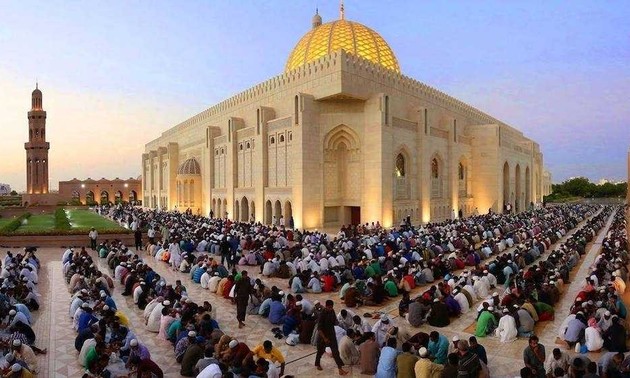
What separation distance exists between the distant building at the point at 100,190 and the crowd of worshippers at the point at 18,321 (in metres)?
52.7

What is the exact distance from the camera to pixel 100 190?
2392 inches

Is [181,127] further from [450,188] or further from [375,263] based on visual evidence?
[375,263]

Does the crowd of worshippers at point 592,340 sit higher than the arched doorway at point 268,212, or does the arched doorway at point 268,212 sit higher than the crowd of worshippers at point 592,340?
the arched doorway at point 268,212

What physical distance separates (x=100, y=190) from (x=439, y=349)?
64.0 m

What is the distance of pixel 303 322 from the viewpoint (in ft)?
22.5

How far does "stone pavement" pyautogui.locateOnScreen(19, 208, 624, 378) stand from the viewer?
Result: 596cm

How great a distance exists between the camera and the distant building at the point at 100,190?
58875 mm

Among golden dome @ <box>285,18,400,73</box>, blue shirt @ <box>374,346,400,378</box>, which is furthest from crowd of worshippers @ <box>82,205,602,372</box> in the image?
golden dome @ <box>285,18,400,73</box>

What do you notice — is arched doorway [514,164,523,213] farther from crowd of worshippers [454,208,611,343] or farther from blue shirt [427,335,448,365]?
blue shirt [427,335,448,365]

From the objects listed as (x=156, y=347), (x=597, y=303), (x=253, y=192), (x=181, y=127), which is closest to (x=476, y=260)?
(x=597, y=303)

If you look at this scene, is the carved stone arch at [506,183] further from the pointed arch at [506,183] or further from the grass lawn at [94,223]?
the grass lawn at [94,223]

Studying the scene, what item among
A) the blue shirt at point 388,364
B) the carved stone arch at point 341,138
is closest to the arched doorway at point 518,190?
the carved stone arch at point 341,138

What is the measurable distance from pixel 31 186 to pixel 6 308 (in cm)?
5731

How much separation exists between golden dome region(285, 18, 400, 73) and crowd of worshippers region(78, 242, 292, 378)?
22.4 metres
